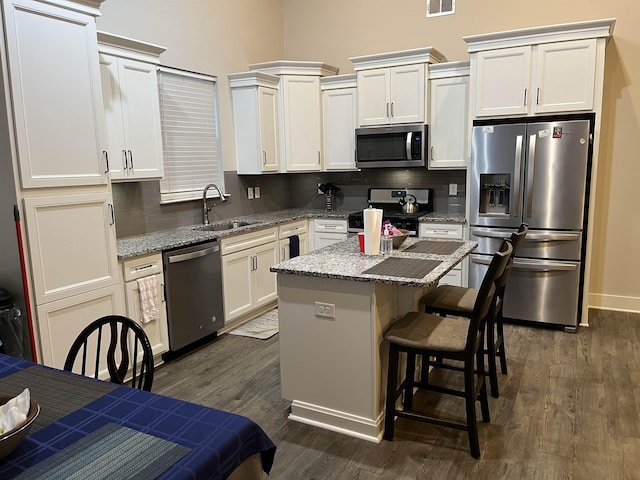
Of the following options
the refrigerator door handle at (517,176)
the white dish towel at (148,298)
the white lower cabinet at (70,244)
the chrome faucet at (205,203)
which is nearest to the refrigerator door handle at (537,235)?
the refrigerator door handle at (517,176)

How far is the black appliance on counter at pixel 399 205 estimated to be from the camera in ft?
15.7

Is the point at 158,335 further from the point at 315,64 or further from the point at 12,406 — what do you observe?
the point at 315,64

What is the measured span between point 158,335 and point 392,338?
188 cm

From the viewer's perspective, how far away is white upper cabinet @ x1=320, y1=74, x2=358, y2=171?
17.2 feet

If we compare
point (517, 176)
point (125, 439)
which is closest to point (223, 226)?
point (517, 176)

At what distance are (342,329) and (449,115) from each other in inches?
116

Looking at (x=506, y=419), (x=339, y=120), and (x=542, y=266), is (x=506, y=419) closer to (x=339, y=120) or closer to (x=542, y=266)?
(x=542, y=266)

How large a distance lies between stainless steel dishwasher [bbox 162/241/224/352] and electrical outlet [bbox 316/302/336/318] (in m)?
1.42

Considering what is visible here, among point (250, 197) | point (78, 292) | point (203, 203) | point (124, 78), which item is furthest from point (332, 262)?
point (250, 197)

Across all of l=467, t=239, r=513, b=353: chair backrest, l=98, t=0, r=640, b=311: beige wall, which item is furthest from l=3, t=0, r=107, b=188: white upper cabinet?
l=467, t=239, r=513, b=353: chair backrest

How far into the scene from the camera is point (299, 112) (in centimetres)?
530

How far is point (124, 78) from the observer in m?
3.39

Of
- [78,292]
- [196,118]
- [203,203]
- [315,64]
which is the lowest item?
[78,292]

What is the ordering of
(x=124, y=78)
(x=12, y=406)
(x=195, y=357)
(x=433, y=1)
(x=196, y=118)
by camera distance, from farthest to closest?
(x=433, y=1) → (x=196, y=118) → (x=195, y=357) → (x=124, y=78) → (x=12, y=406)
